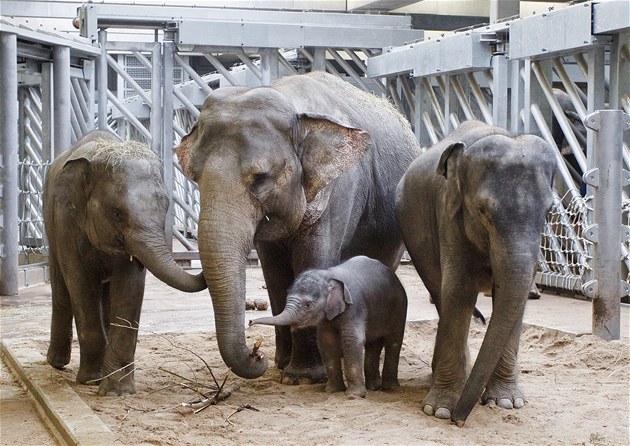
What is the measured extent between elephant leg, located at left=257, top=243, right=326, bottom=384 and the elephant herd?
12 mm

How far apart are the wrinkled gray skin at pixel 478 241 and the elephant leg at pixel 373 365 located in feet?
1.55

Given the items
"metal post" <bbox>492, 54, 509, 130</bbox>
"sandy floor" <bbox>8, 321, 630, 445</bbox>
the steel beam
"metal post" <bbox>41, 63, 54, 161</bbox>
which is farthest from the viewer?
the steel beam

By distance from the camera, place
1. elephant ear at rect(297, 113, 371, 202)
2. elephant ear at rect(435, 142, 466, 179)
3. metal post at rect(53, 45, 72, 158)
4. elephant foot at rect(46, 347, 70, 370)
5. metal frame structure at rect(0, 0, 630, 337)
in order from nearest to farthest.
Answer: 1. elephant ear at rect(435, 142, 466, 179)
2. elephant ear at rect(297, 113, 371, 202)
3. elephant foot at rect(46, 347, 70, 370)
4. metal frame structure at rect(0, 0, 630, 337)
5. metal post at rect(53, 45, 72, 158)

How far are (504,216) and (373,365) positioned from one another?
1768mm

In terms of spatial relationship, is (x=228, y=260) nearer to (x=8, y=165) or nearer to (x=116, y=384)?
(x=116, y=384)

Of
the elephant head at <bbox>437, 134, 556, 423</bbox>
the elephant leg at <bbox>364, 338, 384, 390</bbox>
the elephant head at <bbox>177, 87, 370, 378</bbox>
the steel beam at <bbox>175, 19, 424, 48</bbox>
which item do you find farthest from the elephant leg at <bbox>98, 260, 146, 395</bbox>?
the steel beam at <bbox>175, 19, 424, 48</bbox>

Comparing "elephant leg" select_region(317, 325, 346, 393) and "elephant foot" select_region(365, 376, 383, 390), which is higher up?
"elephant leg" select_region(317, 325, 346, 393)

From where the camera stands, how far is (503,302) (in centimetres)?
565

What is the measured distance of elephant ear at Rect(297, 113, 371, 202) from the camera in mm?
6539

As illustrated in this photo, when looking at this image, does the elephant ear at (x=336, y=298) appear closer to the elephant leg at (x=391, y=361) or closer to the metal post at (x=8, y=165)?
the elephant leg at (x=391, y=361)

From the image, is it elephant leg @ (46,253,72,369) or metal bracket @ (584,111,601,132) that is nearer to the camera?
elephant leg @ (46,253,72,369)

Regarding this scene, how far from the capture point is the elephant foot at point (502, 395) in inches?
251

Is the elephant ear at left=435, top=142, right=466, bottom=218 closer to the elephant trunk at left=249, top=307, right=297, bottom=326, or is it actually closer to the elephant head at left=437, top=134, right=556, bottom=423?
the elephant head at left=437, top=134, right=556, bottom=423

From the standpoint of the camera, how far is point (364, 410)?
20.2 feet
